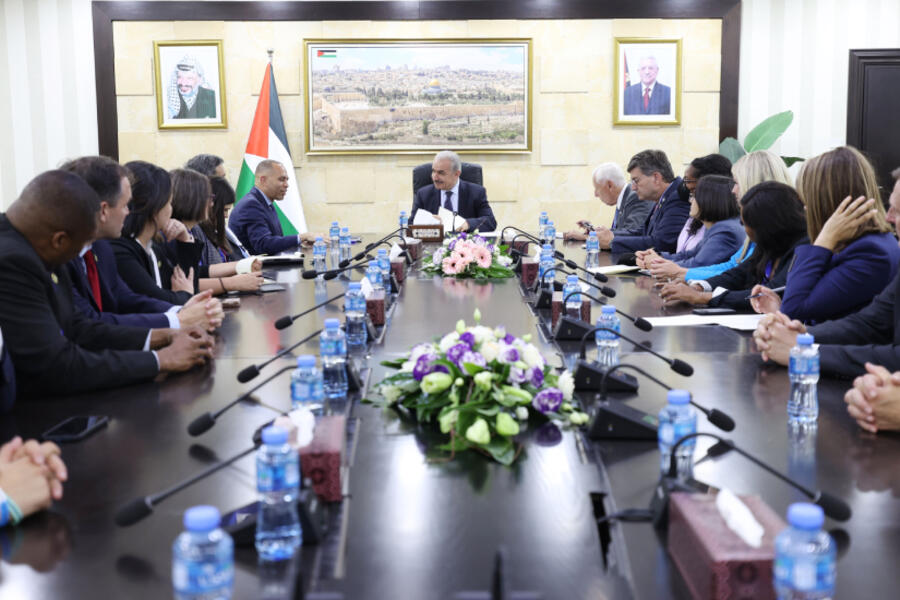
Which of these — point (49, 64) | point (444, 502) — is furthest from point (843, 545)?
point (49, 64)

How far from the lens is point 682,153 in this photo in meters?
7.96

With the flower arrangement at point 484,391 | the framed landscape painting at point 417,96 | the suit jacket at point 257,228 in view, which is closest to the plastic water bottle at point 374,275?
the flower arrangement at point 484,391

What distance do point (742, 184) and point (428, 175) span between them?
361cm

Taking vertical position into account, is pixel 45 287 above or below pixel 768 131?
below

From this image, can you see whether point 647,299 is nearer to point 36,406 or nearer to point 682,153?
point 36,406

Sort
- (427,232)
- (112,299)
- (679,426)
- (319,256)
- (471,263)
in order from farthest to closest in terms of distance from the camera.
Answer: (427,232) → (319,256) → (471,263) → (112,299) → (679,426)

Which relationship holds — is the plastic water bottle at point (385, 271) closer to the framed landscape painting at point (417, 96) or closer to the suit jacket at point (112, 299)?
the suit jacket at point (112, 299)

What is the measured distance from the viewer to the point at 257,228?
A: 608 cm

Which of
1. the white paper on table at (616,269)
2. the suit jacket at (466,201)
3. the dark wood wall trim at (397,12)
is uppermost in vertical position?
the dark wood wall trim at (397,12)

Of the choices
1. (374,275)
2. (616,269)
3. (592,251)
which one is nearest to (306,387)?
(374,275)

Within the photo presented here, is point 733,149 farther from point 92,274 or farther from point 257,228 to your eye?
point 92,274

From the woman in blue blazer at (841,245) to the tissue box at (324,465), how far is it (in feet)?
6.46

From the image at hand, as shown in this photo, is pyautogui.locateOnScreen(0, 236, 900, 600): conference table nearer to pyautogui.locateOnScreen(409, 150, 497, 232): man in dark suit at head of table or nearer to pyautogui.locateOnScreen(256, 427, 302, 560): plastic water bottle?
pyautogui.locateOnScreen(256, 427, 302, 560): plastic water bottle

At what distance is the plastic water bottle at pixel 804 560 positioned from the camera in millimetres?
995
